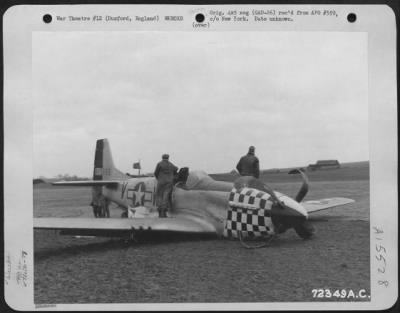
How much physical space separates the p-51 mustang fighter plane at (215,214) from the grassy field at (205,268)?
0.30ft

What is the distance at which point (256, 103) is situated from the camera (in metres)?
2.79

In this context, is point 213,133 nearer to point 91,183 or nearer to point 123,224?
point 123,224

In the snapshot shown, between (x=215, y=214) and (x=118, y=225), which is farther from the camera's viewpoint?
(x=215, y=214)

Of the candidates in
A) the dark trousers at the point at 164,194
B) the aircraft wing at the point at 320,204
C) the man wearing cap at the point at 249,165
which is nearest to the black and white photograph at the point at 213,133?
the man wearing cap at the point at 249,165

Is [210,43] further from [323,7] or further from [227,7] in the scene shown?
[323,7]

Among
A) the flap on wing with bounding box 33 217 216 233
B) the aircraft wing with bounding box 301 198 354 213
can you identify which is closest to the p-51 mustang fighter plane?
the flap on wing with bounding box 33 217 216 233

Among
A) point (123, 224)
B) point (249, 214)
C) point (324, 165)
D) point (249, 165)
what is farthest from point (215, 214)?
point (324, 165)

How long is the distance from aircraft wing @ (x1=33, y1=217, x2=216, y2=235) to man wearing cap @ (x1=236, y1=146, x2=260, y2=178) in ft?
1.55

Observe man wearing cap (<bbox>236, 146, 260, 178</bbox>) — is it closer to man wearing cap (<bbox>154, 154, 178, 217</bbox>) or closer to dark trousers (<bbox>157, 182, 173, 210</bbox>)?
man wearing cap (<bbox>154, 154, 178, 217</bbox>)

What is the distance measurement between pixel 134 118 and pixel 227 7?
88 cm

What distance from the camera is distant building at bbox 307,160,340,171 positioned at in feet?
9.37

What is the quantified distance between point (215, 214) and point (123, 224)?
62 centimetres

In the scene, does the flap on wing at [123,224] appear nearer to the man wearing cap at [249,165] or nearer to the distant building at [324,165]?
the man wearing cap at [249,165]

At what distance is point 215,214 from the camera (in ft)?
10.1
